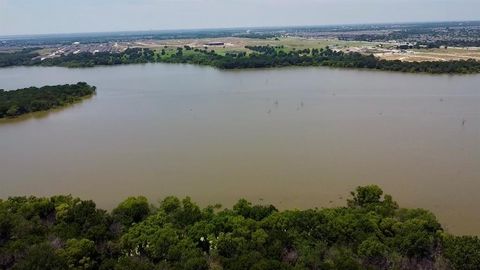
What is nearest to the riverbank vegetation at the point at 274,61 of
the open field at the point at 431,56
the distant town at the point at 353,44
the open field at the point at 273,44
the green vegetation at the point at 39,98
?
the open field at the point at 431,56

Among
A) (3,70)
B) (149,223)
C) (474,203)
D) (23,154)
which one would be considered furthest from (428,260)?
(3,70)

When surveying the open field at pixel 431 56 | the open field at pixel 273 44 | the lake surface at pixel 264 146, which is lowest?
the lake surface at pixel 264 146

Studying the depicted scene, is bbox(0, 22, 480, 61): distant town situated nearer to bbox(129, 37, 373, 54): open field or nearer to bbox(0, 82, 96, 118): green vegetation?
bbox(129, 37, 373, 54): open field

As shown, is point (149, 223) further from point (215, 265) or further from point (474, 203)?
point (474, 203)

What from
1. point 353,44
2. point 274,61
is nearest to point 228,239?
point 274,61

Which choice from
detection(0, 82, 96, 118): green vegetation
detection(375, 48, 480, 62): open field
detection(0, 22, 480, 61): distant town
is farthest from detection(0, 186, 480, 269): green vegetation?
detection(0, 22, 480, 61): distant town

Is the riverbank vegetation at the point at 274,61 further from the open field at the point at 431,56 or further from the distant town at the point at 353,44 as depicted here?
the distant town at the point at 353,44
